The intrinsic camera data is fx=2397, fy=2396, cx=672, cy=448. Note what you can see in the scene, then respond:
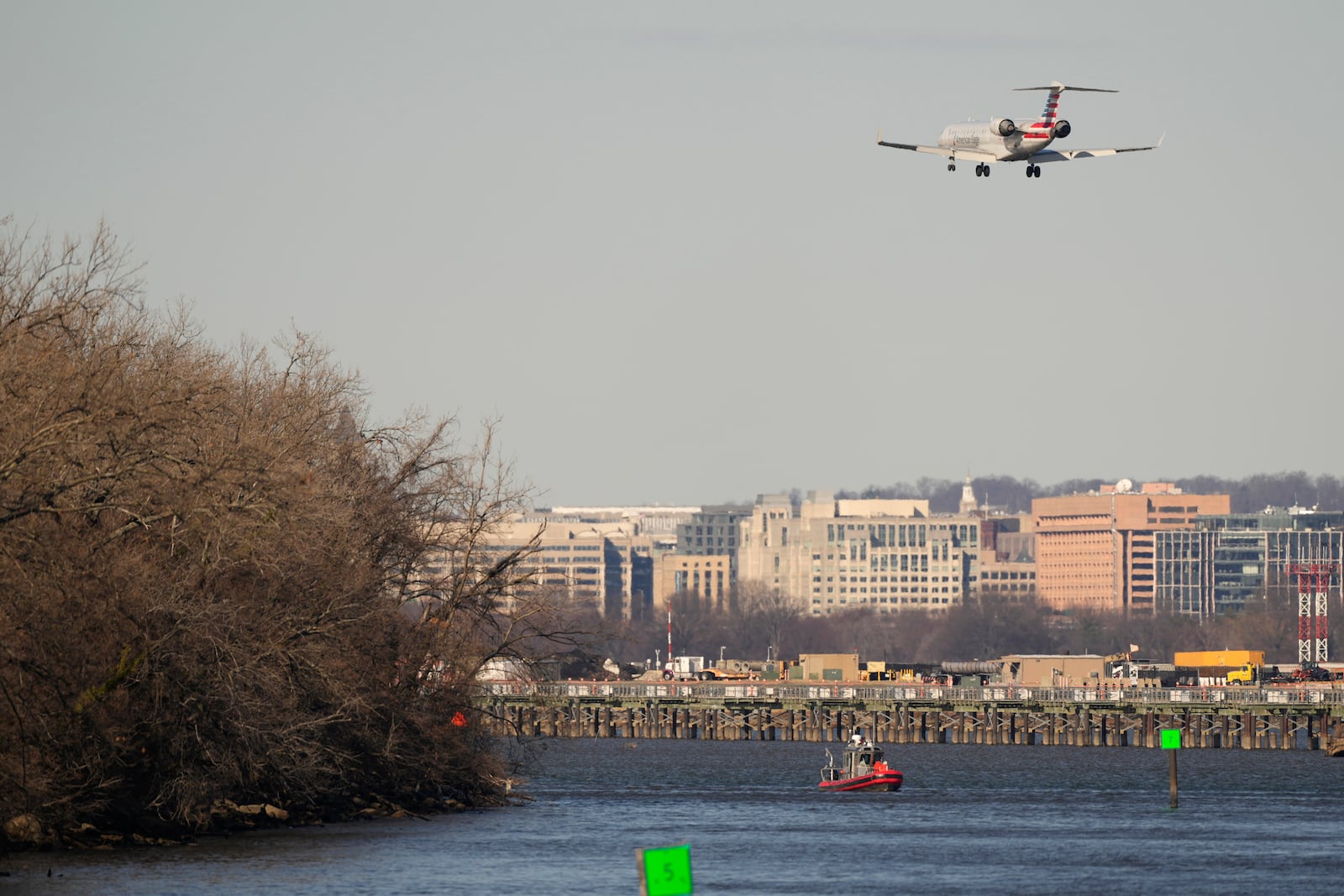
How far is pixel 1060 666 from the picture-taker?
192125 mm

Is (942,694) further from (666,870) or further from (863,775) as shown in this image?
(666,870)

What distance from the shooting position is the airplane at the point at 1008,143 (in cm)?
8650

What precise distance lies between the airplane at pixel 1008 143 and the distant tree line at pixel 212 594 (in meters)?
23.0

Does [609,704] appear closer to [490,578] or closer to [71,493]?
[490,578]

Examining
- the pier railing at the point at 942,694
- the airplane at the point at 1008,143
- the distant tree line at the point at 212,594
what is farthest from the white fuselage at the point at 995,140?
the pier railing at the point at 942,694

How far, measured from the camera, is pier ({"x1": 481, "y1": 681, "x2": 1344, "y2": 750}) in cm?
14650

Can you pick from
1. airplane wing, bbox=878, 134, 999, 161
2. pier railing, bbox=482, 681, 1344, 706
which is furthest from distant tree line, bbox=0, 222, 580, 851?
pier railing, bbox=482, 681, 1344, 706

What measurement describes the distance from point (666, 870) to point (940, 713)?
121687 millimetres

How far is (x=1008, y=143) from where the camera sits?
87500mm

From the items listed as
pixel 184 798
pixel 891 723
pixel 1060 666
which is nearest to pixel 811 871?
pixel 184 798

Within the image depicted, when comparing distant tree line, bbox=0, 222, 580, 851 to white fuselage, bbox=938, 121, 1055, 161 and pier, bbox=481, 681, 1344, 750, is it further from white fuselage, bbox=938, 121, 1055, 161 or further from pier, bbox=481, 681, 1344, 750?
pier, bbox=481, 681, 1344, 750

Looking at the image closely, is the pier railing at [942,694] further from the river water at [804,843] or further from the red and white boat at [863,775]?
the red and white boat at [863,775]

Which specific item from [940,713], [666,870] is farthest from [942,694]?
[666,870]

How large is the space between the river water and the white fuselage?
78.8 ft
